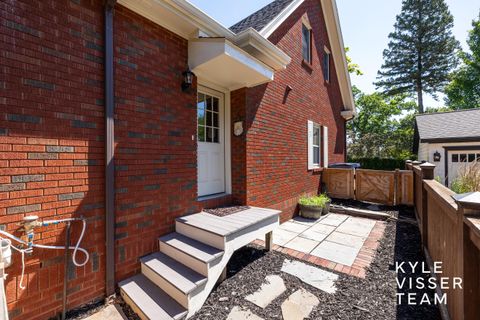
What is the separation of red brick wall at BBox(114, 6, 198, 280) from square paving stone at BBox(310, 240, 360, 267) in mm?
2299

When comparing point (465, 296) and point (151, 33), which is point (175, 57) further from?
point (465, 296)

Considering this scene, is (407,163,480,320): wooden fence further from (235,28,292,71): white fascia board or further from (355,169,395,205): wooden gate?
(355,169,395,205): wooden gate

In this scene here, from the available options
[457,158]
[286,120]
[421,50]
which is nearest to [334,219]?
[286,120]

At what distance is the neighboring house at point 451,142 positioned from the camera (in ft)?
30.2

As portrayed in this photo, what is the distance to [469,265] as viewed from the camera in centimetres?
152

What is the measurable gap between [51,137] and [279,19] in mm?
5082

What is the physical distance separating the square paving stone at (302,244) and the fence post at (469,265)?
7.41 feet

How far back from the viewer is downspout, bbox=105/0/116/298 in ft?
8.59

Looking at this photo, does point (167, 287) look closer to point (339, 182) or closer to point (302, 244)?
point (302, 244)

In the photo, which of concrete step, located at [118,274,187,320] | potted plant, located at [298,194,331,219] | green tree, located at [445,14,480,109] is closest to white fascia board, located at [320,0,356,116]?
potted plant, located at [298,194,331,219]

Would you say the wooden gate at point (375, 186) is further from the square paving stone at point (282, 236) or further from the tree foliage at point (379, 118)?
the tree foliage at point (379, 118)

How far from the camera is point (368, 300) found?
2.46 metres

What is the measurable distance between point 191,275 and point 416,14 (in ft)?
90.3

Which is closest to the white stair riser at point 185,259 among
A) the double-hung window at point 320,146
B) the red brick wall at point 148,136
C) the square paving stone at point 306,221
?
the red brick wall at point 148,136
